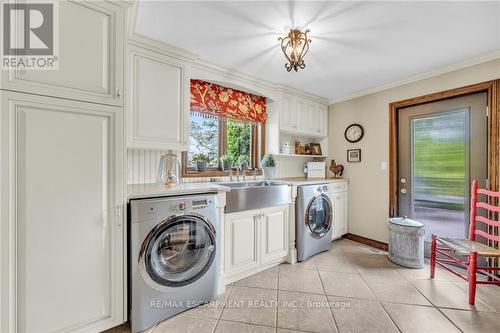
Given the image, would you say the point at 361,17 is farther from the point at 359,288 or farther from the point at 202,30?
the point at 359,288

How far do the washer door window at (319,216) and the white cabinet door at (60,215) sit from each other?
208cm

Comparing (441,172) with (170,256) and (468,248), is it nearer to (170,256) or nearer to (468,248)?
(468,248)

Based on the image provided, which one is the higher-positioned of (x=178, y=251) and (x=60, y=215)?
(x=60, y=215)

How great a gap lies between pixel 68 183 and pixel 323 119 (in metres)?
3.50

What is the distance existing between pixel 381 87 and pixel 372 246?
228 cm

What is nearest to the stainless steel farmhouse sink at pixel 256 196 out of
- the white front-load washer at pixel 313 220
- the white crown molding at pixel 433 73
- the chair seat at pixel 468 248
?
the white front-load washer at pixel 313 220

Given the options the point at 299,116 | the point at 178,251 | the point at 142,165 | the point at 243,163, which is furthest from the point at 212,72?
the point at 178,251

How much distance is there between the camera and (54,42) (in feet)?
4.11

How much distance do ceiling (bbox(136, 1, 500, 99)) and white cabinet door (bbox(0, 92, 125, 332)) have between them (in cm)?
96

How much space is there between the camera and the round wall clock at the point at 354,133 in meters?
3.36

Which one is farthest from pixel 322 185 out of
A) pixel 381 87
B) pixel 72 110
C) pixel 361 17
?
pixel 72 110

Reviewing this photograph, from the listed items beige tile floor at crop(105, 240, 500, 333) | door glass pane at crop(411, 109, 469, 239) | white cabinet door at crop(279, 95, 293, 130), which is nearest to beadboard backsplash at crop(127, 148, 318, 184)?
beige tile floor at crop(105, 240, 500, 333)

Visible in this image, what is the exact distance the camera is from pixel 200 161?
2631 millimetres

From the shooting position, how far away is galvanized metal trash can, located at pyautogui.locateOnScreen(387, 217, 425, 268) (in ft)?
8.18
